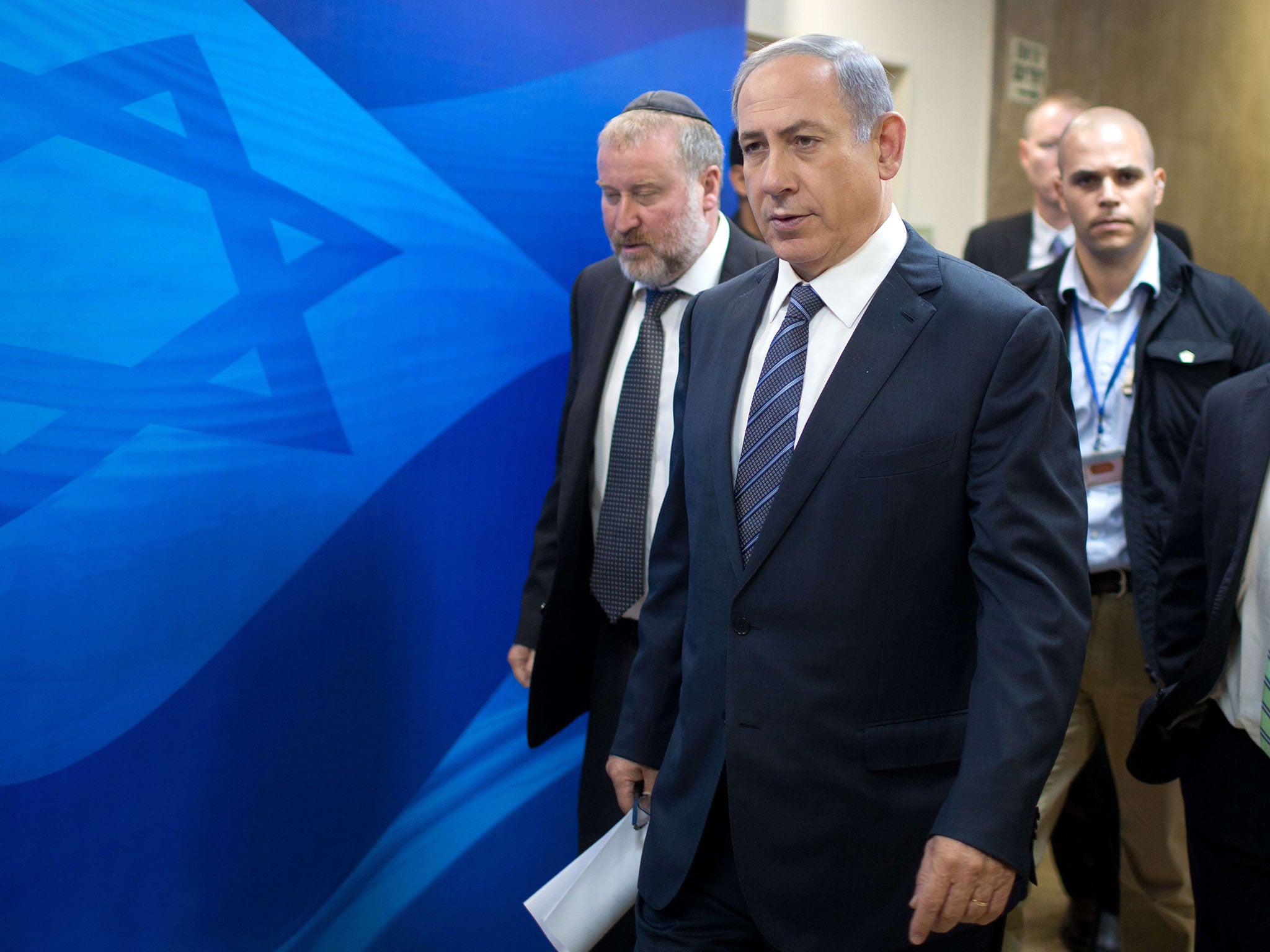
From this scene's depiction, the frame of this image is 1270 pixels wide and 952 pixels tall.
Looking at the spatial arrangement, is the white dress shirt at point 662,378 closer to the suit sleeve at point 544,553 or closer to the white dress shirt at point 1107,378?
the suit sleeve at point 544,553

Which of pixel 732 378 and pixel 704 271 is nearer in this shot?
pixel 732 378

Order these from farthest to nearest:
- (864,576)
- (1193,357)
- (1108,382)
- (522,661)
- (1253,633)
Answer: (1108,382) → (1193,357) → (522,661) → (1253,633) → (864,576)

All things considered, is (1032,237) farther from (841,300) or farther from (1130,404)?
(841,300)

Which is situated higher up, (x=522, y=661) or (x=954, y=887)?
(x=954, y=887)

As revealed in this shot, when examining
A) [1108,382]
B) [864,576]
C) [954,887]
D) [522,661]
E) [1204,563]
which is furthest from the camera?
[1108,382]

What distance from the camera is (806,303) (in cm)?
162

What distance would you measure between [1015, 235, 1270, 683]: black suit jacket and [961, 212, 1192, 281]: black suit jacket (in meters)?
1.01

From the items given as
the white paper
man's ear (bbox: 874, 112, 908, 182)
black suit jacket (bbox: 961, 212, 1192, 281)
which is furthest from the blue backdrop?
black suit jacket (bbox: 961, 212, 1192, 281)

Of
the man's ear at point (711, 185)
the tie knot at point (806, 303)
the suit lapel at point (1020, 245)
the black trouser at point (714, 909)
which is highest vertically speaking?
the man's ear at point (711, 185)

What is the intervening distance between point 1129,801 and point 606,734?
153cm

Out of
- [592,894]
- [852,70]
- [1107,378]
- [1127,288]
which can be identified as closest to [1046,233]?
[1127,288]

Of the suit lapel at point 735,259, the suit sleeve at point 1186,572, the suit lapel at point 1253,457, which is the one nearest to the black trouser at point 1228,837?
the suit sleeve at point 1186,572

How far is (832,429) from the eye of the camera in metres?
1.49

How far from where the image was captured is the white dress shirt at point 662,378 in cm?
231
